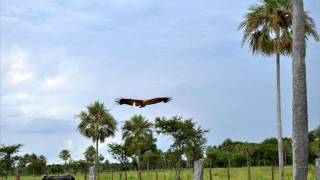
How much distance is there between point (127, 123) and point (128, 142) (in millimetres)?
2496

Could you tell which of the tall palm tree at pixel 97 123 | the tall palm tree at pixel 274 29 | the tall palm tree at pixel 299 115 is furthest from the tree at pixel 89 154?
the tall palm tree at pixel 299 115

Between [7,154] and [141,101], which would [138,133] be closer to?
[7,154]

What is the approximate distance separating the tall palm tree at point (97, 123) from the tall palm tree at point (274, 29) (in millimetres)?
28933

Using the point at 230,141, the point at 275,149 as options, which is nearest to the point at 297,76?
the point at 275,149

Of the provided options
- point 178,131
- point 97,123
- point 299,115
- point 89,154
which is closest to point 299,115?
point 299,115

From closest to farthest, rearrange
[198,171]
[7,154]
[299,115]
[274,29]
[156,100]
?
[299,115] < [156,100] < [198,171] < [274,29] < [7,154]

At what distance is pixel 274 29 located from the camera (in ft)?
99.8

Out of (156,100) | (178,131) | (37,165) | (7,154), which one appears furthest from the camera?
(37,165)

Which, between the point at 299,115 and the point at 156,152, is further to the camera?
the point at 156,152

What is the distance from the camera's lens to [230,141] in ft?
360

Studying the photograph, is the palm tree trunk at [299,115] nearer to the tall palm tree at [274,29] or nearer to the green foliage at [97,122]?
the tall palm tree at [274,29]

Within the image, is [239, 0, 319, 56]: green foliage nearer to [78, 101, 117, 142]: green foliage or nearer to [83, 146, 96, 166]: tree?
[78, 101, 117, 142]: green foliage

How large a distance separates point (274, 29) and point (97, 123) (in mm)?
30668

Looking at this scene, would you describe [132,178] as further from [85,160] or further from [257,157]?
[257,157]
